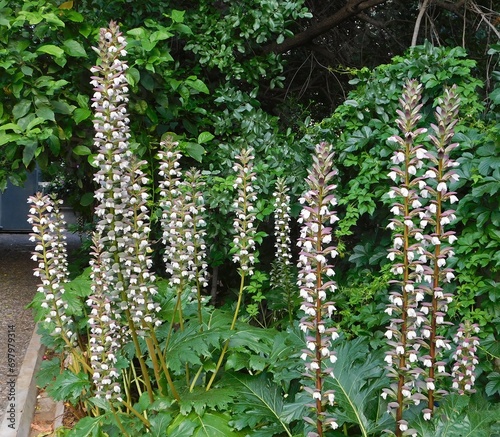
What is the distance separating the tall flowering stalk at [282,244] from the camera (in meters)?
4.41

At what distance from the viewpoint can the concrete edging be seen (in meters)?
4.16

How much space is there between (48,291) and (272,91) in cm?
373

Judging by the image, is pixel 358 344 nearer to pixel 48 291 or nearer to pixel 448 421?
pixel 448 421

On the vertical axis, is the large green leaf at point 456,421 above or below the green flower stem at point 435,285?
below

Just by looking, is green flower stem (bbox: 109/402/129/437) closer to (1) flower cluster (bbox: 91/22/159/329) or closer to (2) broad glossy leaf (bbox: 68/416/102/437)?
(2) broad glossy leaf (bbox: 68/416/102/437)

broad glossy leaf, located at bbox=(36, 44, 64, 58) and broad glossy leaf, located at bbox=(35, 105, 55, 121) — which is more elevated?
broad glossy leaf, located at bbox=(36, 44, 64, 58)

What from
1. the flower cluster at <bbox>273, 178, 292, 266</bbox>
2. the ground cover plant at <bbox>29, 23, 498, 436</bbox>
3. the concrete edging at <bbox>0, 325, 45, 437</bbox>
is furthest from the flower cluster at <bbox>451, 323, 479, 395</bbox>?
the concrete edging at <bbox>0, 325, 45, 437</bbox>

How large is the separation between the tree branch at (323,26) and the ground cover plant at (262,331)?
2074 millimetres

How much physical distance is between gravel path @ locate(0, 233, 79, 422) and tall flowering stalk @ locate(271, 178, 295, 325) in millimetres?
2111

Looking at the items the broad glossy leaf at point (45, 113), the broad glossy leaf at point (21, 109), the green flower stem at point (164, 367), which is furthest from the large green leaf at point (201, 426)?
the broad glossy leaf at point (21, 109)

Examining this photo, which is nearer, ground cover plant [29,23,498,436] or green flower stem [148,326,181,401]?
ground cover plant [29,23,498,436]

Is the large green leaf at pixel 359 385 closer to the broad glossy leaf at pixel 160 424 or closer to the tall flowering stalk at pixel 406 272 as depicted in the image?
the tall flowering stalk at pixel 406 272

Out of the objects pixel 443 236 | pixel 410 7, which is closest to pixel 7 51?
pixel 443 236

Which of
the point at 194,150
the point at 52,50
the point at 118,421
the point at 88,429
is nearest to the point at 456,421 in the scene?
the point at 118,421
